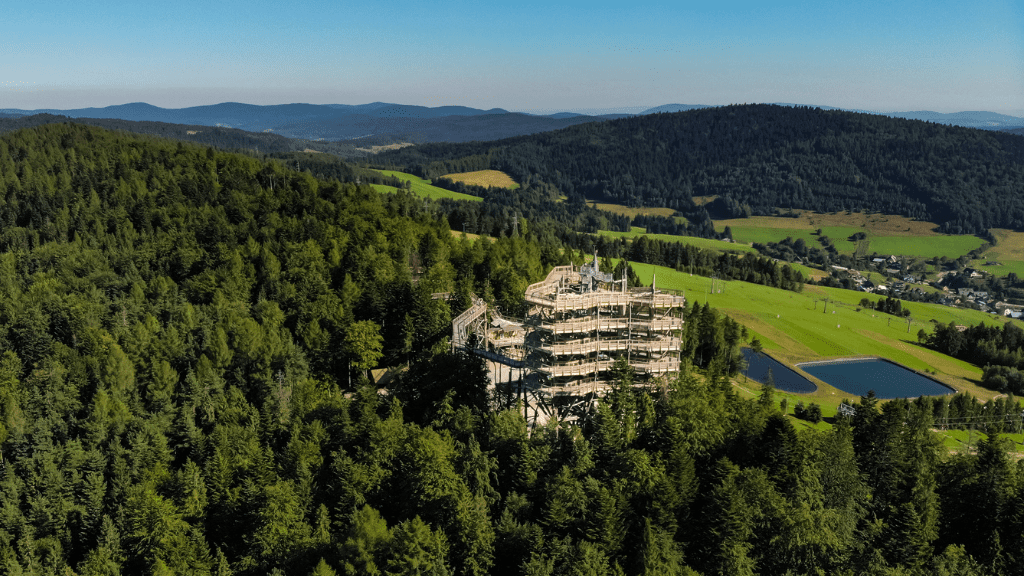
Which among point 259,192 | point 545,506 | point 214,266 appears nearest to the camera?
point 545,506

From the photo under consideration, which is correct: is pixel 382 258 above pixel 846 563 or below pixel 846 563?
above

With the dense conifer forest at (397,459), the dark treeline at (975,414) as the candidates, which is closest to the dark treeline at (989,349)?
the dark treeline at (975,414)

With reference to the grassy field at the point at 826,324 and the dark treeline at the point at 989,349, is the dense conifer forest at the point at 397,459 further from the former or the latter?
the dark treeline at the point at 989,349

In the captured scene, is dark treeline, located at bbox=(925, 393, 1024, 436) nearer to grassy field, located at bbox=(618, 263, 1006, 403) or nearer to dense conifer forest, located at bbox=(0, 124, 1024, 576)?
grassy field, located at bbox=(618, 263, 1006, 403)

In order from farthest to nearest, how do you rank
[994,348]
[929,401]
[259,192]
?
[259,192], [994,348], [929,401]

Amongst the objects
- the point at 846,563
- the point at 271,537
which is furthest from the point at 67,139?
the point at 846,563

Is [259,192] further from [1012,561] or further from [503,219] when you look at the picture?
[1012,561]

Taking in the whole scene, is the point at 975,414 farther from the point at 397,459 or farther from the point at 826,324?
the point at 397,459
